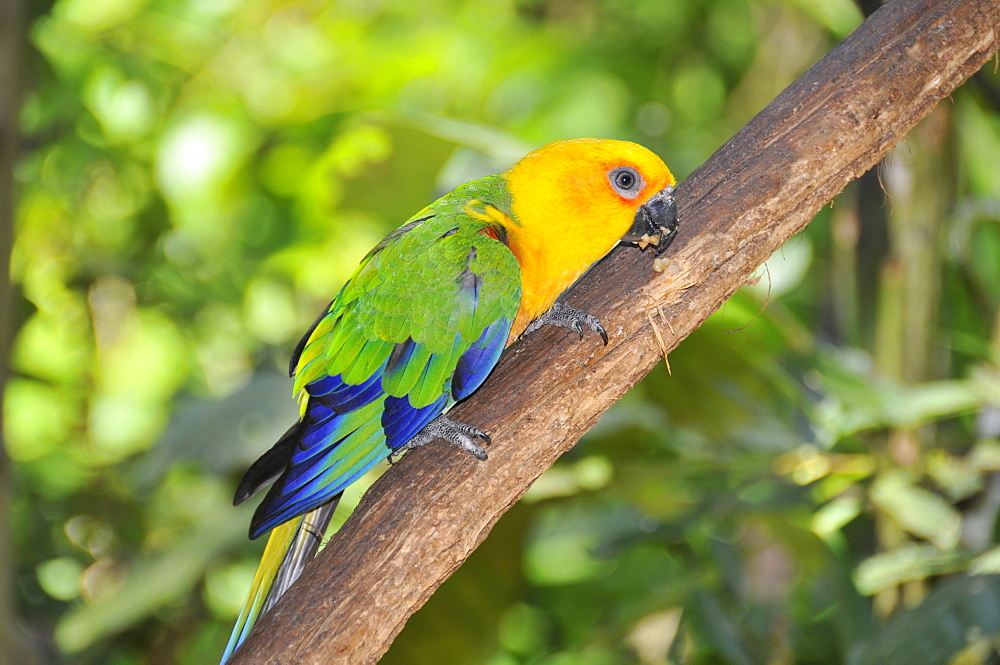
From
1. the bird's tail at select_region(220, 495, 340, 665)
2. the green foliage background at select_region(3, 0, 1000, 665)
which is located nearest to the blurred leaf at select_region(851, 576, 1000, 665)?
the green foliage background at select_region(3, 0, 1000, 665)

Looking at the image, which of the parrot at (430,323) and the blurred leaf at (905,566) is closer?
the parrot at (430,323)

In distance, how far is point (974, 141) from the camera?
199cm

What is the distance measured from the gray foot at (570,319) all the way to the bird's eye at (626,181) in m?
0.19

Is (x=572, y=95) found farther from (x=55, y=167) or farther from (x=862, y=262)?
(x=55, y=167)

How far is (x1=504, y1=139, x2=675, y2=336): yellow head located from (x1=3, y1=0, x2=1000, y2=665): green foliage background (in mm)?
226

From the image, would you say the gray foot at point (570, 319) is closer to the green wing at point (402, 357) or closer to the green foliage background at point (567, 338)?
the green wing at point (402, 357)

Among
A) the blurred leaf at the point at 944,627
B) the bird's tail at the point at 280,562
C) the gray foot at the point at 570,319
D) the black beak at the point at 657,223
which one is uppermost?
Answer: the black beak at the point at 657,223

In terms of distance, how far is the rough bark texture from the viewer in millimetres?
1037

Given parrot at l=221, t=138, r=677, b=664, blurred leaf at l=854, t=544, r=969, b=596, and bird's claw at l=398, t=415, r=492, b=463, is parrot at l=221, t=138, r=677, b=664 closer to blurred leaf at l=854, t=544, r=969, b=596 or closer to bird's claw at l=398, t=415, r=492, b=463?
bird's claw at l=398, t=415, r=492, b=463

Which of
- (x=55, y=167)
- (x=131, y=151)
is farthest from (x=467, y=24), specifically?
(x=55, y=167)

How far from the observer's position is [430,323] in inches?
45.2

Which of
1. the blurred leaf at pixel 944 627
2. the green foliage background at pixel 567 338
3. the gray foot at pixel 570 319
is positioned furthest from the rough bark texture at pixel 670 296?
the blurred leaf at pixel 944 627

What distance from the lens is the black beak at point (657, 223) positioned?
112 centimetres

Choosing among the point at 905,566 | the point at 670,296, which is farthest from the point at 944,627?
the point at 670,296
